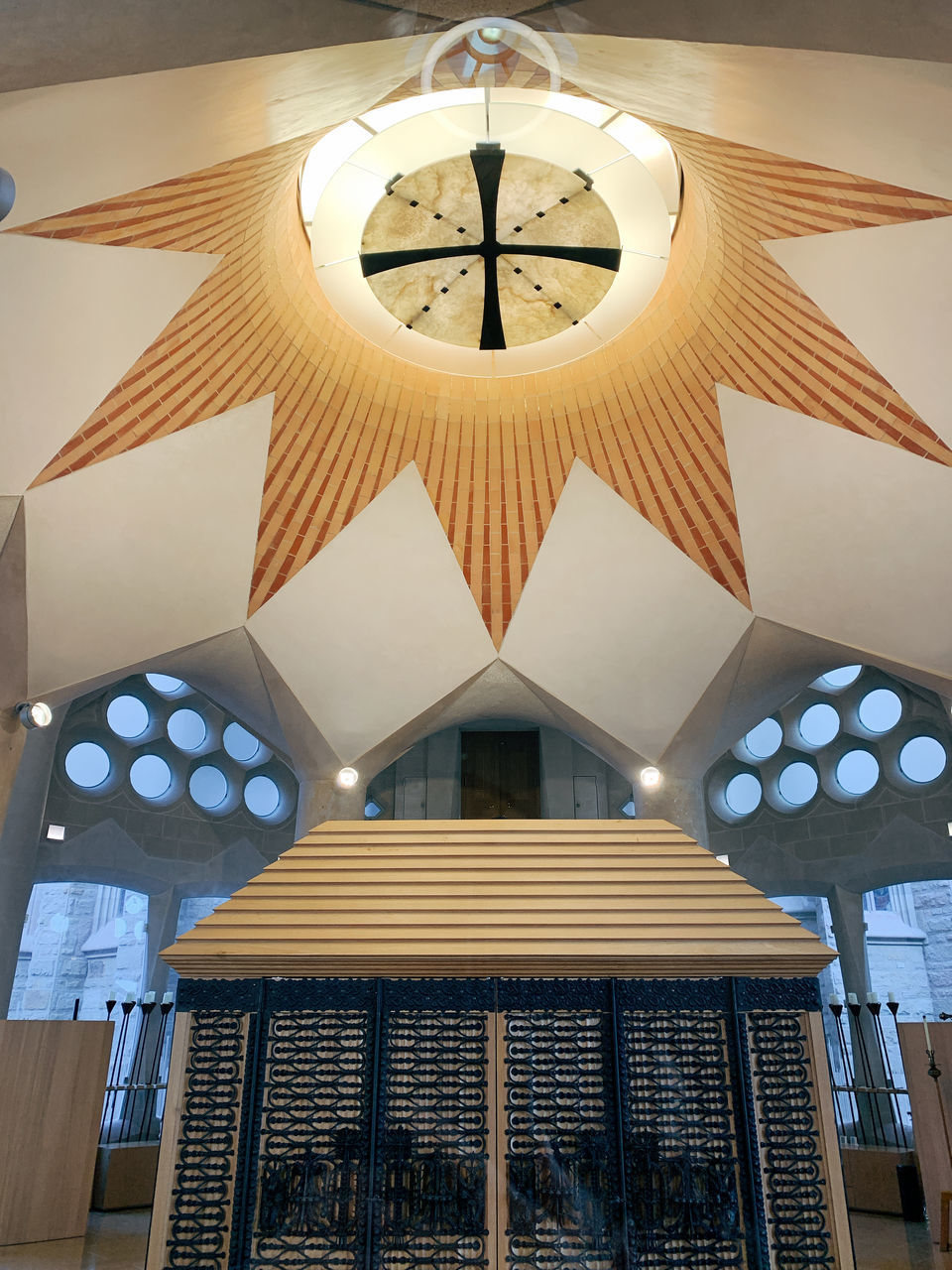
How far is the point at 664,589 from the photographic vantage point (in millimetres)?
9805

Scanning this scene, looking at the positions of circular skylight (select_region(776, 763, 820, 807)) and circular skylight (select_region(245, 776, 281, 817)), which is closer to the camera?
circular skylight (select_region(776, 763, 820, 807))

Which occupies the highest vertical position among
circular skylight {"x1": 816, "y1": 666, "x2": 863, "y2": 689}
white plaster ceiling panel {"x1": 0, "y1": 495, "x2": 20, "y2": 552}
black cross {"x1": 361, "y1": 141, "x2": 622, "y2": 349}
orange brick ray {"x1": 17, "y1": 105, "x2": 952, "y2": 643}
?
black cross {"x1": 361, "y1": 141, "x2": 622, "y2": 349}

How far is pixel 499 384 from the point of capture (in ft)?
32.2

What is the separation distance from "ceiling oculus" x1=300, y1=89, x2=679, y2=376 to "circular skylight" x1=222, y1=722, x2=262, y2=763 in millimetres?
6630

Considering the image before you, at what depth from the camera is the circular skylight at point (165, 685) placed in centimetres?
1332

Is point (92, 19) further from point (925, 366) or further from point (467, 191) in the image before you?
point (925, 366)

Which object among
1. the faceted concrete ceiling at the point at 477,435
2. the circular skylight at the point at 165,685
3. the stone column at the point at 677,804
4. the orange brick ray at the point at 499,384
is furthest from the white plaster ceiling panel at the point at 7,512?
the stone column at the point at 677,804

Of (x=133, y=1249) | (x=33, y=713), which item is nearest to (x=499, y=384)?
(x=33, y=713)

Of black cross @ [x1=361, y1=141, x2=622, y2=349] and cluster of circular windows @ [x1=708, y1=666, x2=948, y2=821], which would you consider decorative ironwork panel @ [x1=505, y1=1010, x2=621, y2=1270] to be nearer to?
black cross @ [x1=361, y1=141, x2=622, y2=349]

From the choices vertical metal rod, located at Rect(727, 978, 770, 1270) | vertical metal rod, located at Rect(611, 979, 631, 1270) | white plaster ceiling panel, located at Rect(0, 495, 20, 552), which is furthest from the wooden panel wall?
vertical metal rod, located at Rect(727, 978, 770, 1270)

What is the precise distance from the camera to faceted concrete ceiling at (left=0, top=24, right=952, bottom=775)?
18.5 feet

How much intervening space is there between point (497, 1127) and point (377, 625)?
5991 mm

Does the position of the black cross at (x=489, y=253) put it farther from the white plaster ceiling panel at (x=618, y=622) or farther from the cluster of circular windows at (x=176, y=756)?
the cluster of circular windows at (x=176, y=756)

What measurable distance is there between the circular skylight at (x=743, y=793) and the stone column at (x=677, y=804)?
311 cm
